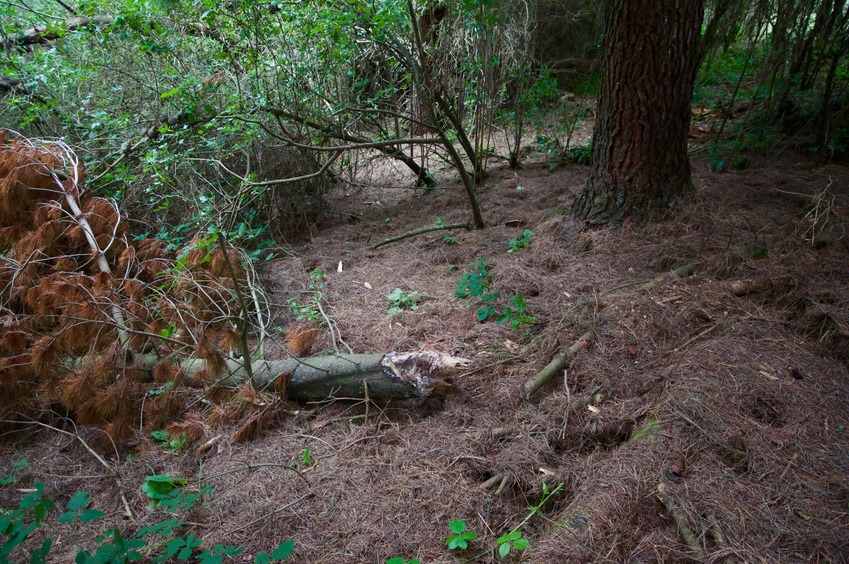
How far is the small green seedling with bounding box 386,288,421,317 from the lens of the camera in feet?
12.1

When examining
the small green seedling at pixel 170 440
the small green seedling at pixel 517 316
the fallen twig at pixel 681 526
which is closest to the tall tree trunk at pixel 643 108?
the small green seedling at pixel 517 316

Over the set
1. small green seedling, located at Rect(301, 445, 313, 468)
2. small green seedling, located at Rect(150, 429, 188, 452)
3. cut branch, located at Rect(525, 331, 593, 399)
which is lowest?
small green seedling, located at Rect(150, 429, 188, 452)

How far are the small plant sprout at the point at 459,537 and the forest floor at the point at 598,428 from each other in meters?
0.07

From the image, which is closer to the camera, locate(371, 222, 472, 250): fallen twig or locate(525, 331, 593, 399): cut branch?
locate(525, 331, 593, 399): cut branch

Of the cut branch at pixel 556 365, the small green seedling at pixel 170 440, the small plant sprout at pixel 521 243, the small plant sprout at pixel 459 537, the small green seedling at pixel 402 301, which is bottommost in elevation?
the small green seedling at pixel 170 440

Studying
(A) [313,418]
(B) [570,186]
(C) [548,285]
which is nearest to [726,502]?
(C) [548,285]

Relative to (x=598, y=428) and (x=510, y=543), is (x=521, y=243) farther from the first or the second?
(x=510, y=543)

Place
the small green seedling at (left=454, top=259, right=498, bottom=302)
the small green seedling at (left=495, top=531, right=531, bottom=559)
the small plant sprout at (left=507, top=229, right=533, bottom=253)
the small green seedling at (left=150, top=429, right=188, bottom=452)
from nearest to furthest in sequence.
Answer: the small green seedling at (left=495, top=531, right=531, bottom=559)
the small green seedling at (left=150, top=429, right=188, bottom=452)
the small green seedling at (left=454, top=259, right=498, bottom=302)
the small plant sprout at (left=507, top=229, right=533, bottom=253)

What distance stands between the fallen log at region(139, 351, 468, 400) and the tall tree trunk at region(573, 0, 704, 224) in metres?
1.86

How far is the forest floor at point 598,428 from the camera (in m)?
1.89

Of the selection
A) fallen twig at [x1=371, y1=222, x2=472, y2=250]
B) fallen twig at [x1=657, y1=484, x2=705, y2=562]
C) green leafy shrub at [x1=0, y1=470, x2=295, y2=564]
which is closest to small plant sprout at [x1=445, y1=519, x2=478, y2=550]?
green leafy shrub at [x1=0, y1=470, x2=295, y2=564]

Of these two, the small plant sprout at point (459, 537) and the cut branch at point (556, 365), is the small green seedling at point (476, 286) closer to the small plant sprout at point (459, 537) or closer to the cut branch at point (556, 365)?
the cut branch at point (556, 365)

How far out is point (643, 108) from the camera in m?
3.60

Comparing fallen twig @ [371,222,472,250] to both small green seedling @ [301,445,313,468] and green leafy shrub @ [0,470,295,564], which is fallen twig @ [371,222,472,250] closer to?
small green seedling @ [301,445,313,468]
